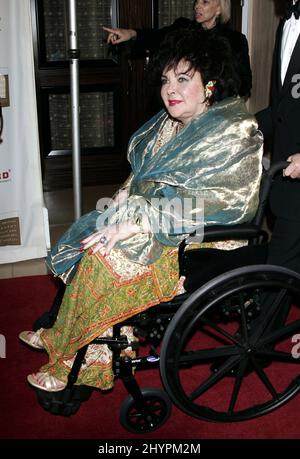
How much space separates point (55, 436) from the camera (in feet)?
5.94

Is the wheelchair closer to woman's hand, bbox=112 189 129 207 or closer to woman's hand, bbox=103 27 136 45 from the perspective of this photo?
woman's hand, bbox=112 189 129 207

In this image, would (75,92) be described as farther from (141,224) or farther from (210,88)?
(141,224)

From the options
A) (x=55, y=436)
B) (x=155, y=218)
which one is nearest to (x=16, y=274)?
(x=55, y=436)

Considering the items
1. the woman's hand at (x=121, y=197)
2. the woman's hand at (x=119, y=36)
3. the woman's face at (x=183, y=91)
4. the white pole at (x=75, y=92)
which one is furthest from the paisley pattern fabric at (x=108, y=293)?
the woman's hand at (x=119, y=36)

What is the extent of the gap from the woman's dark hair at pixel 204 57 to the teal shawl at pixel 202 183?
0.06 m

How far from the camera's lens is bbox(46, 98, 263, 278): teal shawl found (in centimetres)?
168

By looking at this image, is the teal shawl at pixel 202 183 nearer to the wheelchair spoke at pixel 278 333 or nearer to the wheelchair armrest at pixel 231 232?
the wheelchair armrest at pixel 231 232

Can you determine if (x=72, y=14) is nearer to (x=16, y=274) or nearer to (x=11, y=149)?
(x=11, y=149)

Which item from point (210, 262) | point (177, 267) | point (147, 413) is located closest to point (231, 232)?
point (210, 262)

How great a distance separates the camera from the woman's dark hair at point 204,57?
1770 millimetres

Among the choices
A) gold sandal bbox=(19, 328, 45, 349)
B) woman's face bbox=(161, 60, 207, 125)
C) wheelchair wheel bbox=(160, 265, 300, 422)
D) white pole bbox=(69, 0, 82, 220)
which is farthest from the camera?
white pole bbox=(69, 0, 82, 220)

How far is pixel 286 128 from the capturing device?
1.85 meters

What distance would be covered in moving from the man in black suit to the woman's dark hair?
0.17 m

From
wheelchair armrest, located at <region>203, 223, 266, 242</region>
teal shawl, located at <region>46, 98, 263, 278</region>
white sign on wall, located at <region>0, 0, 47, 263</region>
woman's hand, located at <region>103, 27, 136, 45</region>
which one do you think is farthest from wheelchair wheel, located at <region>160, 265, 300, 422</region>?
woman's hand, located at <region>103, 27, 136, 45</region>
